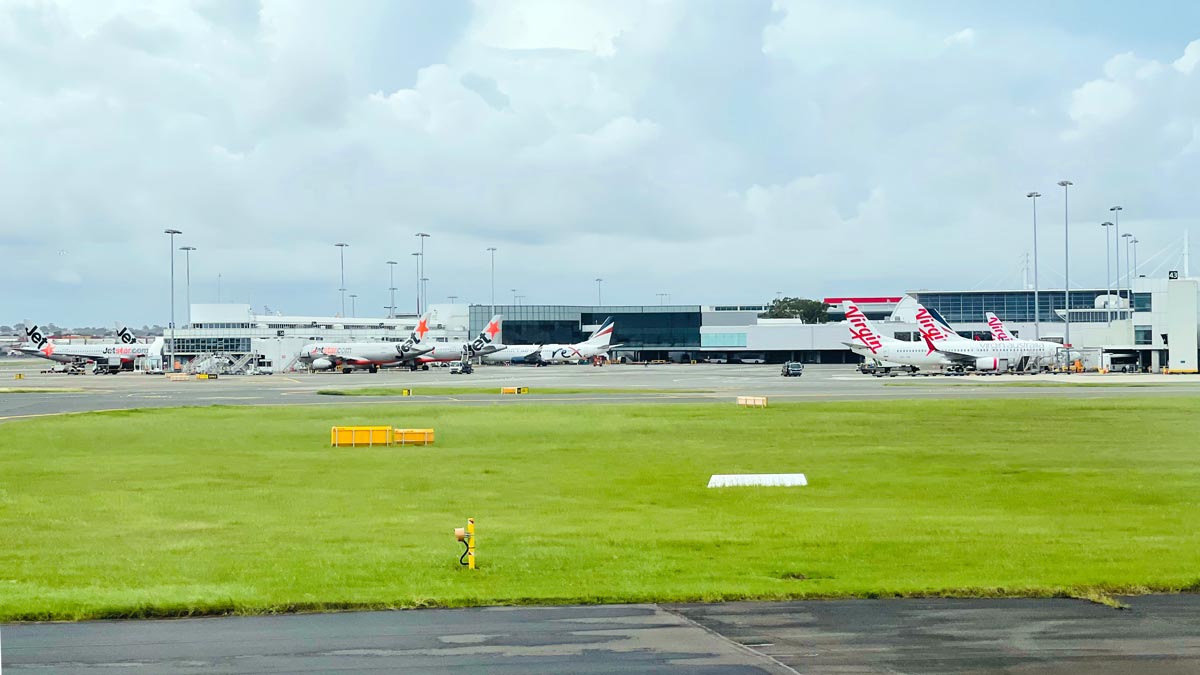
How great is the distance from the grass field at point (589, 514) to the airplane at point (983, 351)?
75.8 meters

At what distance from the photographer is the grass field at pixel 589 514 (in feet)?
62.7

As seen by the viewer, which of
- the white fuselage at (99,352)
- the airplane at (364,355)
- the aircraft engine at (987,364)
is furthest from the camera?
the white fuselage at (99,352)

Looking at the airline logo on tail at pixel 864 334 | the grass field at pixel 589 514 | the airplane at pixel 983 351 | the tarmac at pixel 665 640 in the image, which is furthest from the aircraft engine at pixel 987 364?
the tarmac at pixel 665 640

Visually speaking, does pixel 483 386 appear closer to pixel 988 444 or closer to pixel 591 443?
pixel 591 443

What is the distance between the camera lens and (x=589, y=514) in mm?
28109

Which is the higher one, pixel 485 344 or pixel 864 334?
pixel 864 334

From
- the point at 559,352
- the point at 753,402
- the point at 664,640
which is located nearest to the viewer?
the point at 664,640

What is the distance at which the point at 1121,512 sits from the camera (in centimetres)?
2764

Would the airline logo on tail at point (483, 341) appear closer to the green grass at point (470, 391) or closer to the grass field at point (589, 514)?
the green grass at point (470, 391)

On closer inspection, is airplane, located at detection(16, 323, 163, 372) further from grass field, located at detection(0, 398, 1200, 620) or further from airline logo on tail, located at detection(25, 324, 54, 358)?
grass field, located at detection(0, 398, 1200, 620)

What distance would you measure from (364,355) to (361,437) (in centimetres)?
11482

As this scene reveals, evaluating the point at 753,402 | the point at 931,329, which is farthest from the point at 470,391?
the point at 931,329

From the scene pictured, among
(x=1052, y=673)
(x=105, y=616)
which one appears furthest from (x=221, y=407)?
(x=1052, y=673)

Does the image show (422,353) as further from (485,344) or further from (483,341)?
(485,344)
